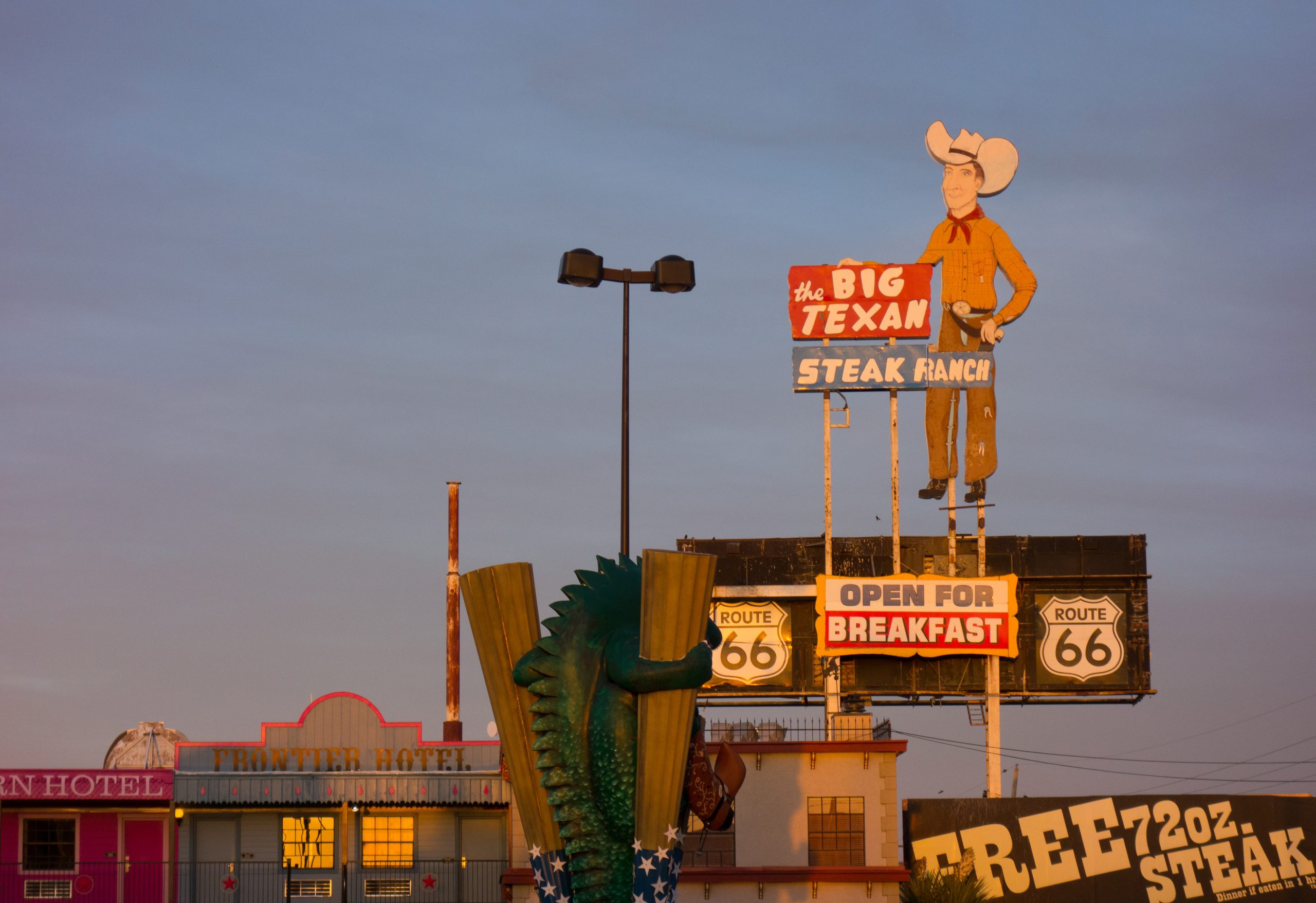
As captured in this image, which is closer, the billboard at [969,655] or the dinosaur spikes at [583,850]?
the dinosaur spikes at [583,850]

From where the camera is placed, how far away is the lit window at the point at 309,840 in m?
40.7

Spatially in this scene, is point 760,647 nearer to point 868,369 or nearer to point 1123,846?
point 868,369

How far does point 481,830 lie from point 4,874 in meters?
10.9

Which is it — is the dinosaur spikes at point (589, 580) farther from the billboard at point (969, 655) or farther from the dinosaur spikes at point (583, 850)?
the billboard at point (969, 655)

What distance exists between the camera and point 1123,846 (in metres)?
41.2

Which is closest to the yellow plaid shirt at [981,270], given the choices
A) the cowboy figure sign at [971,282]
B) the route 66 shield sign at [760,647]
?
the cowboy figure sign at [971,282]

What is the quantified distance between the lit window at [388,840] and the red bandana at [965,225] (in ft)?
65.5

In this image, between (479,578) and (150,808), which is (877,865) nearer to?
(150,808)

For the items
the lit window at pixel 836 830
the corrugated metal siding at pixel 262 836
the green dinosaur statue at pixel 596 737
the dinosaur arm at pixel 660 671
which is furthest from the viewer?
the corrugated metal siding at pixel 262 836

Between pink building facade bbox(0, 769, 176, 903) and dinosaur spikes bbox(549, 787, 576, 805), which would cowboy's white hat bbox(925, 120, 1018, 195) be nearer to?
pink building facade bbox(0, 769, 176, 903)

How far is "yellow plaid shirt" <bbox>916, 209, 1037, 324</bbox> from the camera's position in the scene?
44719mm

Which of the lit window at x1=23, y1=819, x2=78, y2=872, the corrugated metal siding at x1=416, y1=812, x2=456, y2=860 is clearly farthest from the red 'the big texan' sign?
the lit window at x1=23, y1=819, x2=78, y2=872

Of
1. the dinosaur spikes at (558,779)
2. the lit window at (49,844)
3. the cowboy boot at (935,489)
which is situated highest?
the cowboy boot at (935,489)

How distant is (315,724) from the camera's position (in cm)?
4075
